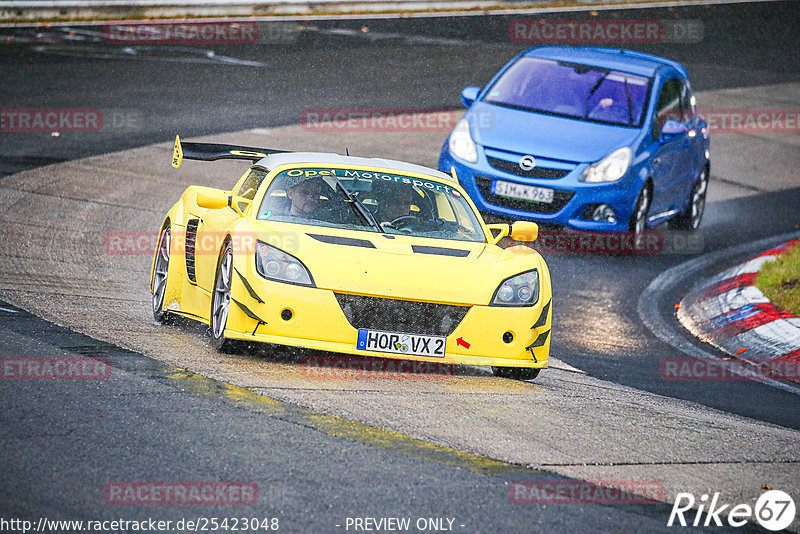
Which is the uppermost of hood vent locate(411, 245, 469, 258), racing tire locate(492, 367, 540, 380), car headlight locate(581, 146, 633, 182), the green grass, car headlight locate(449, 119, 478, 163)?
hood vent locate(411, 245, 469, 258)

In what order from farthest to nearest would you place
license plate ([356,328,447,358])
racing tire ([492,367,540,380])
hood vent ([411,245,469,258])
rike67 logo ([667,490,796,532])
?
racing tire ([492,367,540,380]) < hood vent ([411,245,469,258]) < license plate ([356,328,447,358]) < rike67 logo ([667,490,796,532])

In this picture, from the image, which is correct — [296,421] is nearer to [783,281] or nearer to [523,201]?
[783,281]

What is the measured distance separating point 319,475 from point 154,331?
3407 mm

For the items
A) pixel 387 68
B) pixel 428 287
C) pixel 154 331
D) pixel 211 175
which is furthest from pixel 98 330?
pixel 387 68

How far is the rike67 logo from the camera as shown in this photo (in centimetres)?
563

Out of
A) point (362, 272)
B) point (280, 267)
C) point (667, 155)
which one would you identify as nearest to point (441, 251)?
point (362, 272)

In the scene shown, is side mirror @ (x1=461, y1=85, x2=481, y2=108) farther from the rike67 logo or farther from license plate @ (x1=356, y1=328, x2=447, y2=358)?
Answer: the rike67 logo

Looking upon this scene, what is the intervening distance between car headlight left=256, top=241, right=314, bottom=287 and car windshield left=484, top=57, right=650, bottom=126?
7095mm

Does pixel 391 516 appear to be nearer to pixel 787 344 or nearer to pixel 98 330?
pixel 98 330

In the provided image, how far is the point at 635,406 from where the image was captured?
25.7ft

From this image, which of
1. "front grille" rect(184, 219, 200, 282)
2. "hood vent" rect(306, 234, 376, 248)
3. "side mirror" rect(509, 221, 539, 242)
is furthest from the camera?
"front grille" rect(184, 219, 200, 282)

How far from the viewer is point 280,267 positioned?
25.5 ft

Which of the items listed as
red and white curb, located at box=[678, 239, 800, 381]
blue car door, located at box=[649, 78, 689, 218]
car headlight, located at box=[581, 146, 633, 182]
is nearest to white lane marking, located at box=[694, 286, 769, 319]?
red and white curb, located at box=[678, 239, 800, 381]

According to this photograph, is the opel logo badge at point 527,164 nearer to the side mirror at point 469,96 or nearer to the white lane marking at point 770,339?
the side mirror at point 469,96
